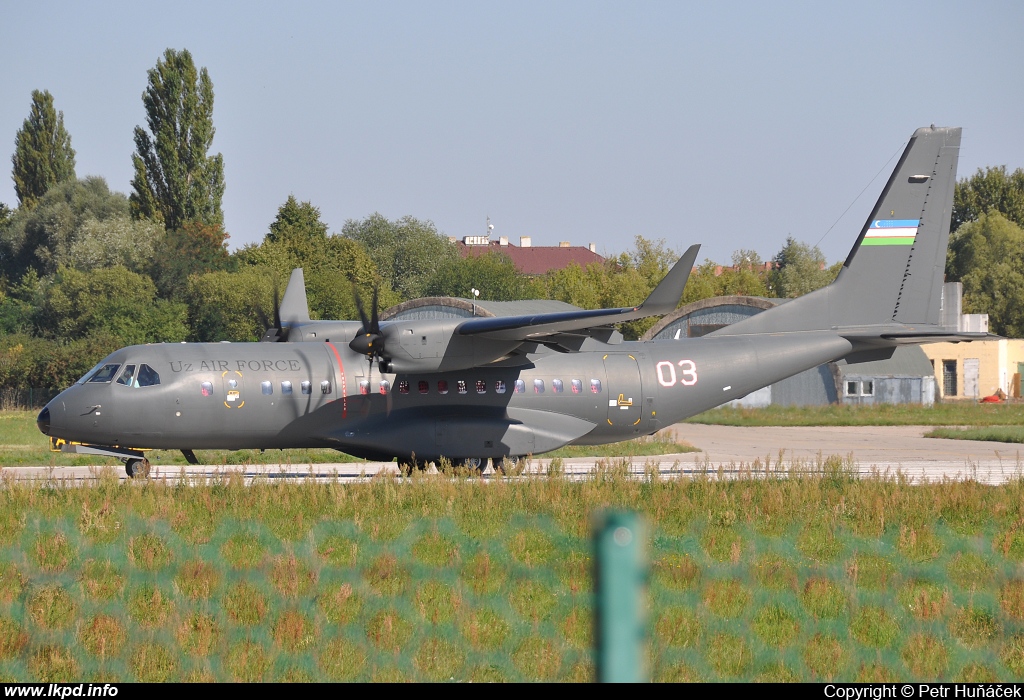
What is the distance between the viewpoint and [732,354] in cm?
2264

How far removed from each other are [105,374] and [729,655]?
15510mm

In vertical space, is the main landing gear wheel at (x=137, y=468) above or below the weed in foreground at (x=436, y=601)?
above

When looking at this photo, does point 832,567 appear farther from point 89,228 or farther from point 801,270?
point 801,270

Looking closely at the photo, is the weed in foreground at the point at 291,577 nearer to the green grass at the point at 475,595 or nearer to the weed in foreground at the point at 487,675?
the green grass at the point at 475,595


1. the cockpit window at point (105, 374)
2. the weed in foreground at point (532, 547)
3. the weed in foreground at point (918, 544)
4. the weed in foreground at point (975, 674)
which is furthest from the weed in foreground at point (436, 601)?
the cockpit window at point (105, 374)

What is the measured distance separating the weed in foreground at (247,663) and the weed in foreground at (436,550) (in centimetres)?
316

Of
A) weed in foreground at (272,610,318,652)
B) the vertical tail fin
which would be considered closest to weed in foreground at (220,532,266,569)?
weed in foreground at (272,610,318,652)

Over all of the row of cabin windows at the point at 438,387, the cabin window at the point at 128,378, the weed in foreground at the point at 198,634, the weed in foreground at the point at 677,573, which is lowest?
the weed in foreground at the point at 198,634

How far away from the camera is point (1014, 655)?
8.66m

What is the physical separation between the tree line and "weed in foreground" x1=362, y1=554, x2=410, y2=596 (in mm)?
27952

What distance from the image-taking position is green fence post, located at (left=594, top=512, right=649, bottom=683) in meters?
2.75

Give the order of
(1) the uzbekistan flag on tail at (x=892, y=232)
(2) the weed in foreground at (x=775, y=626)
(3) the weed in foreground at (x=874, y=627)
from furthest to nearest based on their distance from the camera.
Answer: (1) the uzbekistan flag on tail at (x=892, y=232) → (3) the weed in foreground at (x=874, y=627) → (2) the weed in foreground at (x=775, y=626)

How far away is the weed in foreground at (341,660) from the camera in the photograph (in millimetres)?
7883
